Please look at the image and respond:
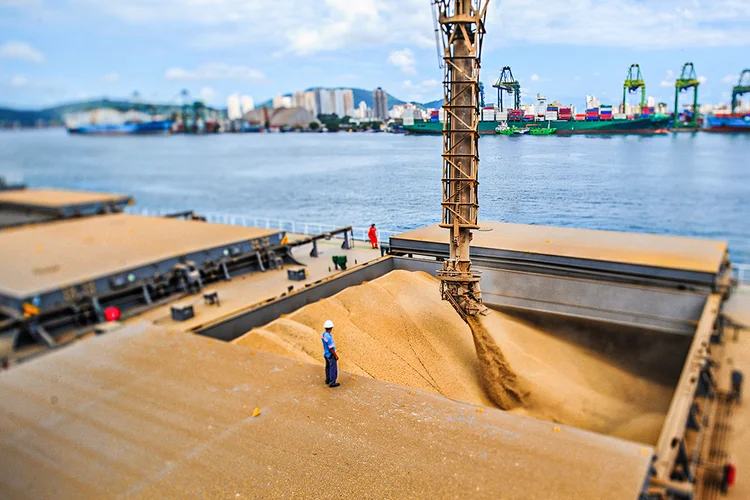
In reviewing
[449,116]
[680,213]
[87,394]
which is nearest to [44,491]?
[87,394]

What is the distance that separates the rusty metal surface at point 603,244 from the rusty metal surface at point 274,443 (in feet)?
11.1

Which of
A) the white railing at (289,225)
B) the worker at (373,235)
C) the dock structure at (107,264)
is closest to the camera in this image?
the dock structure at (107,264)

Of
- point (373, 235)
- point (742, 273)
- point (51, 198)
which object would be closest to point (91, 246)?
point (373, 235)

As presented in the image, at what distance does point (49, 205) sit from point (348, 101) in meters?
9.05

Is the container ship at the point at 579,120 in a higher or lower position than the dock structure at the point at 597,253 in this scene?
higher

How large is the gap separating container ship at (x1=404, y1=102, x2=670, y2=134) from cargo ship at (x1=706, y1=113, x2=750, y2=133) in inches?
22.2

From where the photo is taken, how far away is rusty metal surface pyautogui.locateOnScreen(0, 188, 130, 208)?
1407 cm

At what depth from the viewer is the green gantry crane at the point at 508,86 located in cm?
615

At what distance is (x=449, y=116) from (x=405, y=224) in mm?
2365

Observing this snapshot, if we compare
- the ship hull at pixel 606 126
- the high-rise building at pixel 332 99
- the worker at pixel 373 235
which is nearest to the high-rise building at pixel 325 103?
the high-rise building at pixel 332 99

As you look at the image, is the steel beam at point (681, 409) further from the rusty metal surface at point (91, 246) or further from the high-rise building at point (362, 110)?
the rusty metal surface at point (91, 246)

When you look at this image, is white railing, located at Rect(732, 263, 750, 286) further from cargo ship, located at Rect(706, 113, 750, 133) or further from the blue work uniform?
the blue work uniform

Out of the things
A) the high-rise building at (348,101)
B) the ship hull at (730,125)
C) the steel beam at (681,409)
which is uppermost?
the high-rise building at (348,101)

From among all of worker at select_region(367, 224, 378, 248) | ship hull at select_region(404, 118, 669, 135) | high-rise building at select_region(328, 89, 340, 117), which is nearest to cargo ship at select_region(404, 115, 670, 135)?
ship hull at select_region(404, 118, 669, 135)
